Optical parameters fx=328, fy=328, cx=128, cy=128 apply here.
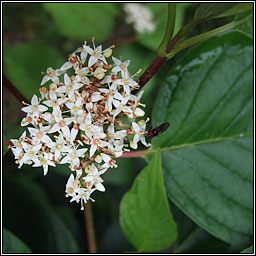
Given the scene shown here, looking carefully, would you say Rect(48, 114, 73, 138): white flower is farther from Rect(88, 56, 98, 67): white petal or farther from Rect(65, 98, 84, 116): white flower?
Rect(88, 56, 98, 67): white petal

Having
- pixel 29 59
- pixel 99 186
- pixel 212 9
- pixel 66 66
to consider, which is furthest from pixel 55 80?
pixel 29 59

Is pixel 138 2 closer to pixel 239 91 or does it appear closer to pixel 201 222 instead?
pixel 239 91

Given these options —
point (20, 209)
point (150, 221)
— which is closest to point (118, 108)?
point (150, 221)

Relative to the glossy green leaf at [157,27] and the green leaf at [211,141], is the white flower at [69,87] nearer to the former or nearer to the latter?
the green leaf at [211,141]

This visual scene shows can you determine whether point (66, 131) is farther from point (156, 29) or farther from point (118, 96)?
point (156, 29)

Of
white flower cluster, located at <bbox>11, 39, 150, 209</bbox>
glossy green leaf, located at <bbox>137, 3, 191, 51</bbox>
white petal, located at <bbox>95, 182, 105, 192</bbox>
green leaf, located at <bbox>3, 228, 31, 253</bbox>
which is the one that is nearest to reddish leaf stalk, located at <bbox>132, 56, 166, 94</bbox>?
white flower cluster, located at <bbox>11, 39, 150, 209</bbox>

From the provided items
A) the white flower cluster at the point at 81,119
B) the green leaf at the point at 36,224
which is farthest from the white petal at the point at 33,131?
the green leaf at the point at 36,224
